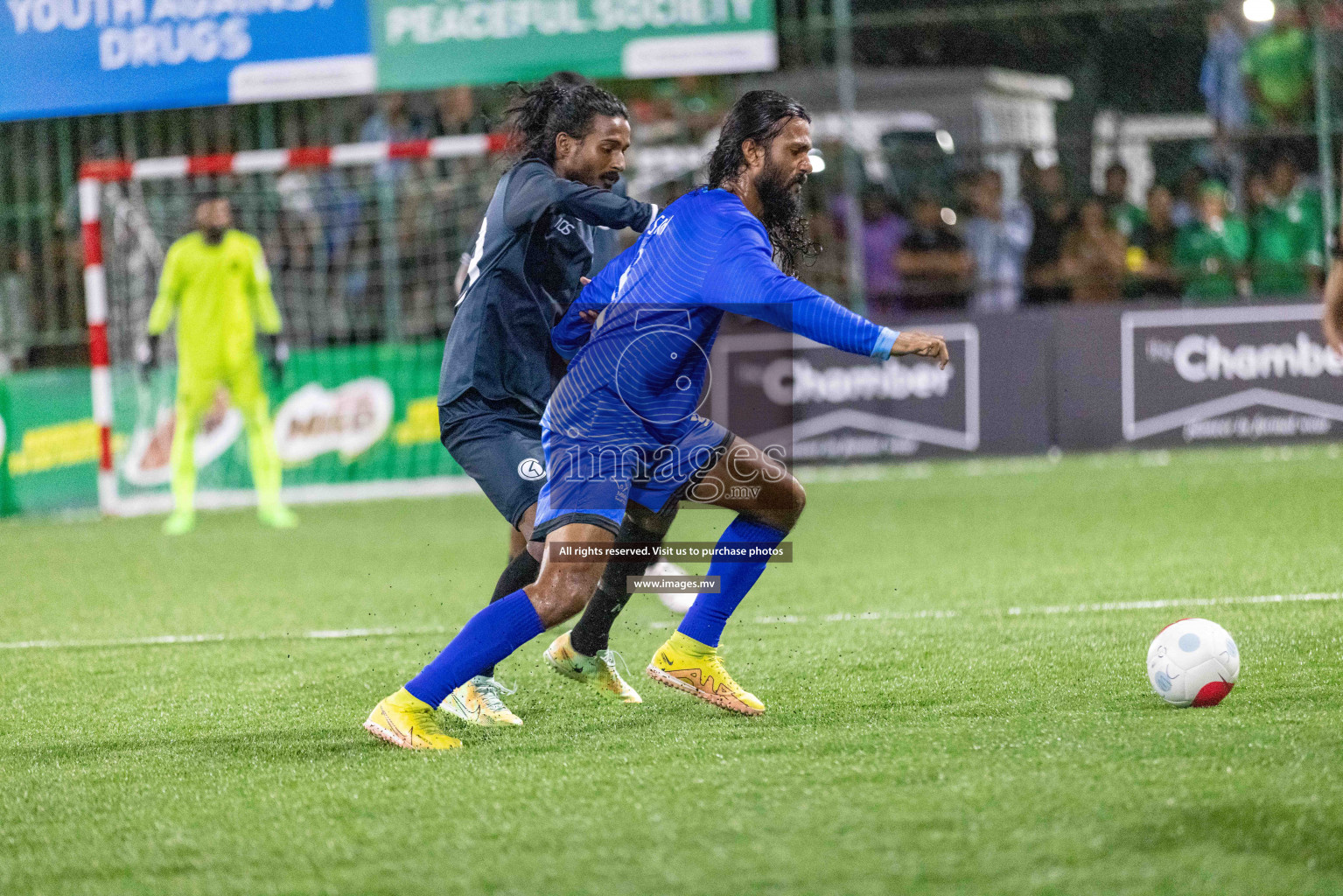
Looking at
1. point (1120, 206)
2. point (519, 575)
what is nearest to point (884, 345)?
point (519, 575)

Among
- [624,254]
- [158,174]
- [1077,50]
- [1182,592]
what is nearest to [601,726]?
[624,254]

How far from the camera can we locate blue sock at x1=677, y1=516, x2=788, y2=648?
514cm

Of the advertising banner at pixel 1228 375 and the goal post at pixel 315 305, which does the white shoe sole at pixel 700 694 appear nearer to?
the goal post at pixel 315 305

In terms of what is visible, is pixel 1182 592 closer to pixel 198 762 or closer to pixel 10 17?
pixel 198 762

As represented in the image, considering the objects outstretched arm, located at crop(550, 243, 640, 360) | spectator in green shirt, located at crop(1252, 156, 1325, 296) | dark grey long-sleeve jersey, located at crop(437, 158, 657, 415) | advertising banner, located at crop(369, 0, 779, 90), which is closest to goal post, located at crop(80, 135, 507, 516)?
advertising banner, located at crop(369, 0, 779, 90)

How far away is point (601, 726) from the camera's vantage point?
5000 mm

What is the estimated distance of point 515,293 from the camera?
527cm

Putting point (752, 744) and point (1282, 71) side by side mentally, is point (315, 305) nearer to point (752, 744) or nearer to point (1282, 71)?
point (1282, 71)

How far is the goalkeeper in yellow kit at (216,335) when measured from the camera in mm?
11914

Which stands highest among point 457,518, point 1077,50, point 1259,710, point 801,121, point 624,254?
point 1077,50

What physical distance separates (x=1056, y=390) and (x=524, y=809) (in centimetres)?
1073

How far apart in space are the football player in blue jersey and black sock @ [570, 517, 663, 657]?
178mm

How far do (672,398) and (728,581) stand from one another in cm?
68

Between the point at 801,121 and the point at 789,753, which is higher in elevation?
the point at 801,121
